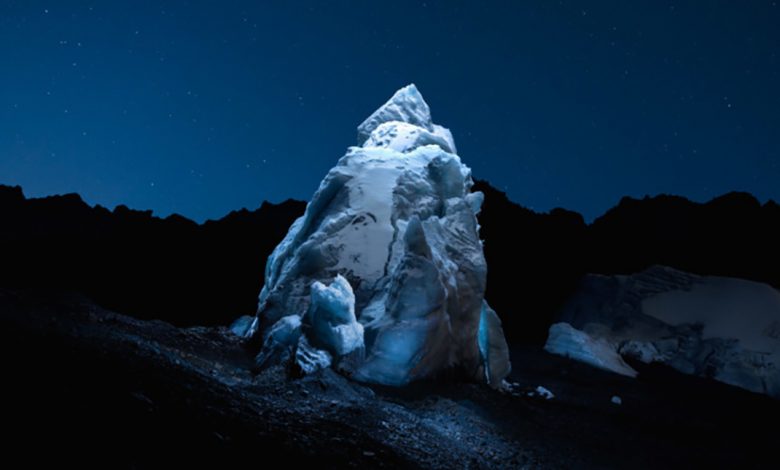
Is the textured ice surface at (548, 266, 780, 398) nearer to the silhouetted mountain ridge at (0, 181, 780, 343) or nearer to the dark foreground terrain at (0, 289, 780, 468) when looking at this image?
the silhouetted mountain ridge at (0, 181, 780, 343)

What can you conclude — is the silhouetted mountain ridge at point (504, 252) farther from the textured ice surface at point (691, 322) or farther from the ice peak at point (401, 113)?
the ice peak at point (401, 113)

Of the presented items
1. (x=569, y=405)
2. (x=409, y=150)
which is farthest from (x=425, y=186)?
(x=569, y=405)

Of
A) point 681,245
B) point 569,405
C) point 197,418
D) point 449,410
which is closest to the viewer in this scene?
point 197,418

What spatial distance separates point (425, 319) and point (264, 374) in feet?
10.7

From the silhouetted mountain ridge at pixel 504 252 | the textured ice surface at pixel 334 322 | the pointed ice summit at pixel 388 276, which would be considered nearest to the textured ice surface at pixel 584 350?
the silhouetted mountain ridge at pixel 504 252

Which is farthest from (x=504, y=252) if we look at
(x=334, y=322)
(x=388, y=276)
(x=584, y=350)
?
(x=334, y=322)

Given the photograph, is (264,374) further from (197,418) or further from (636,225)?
(636,225)

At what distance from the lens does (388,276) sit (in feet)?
38.4

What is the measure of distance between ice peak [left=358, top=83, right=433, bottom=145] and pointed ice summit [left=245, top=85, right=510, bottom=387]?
24.2 inches

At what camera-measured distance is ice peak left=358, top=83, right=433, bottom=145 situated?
17.6m

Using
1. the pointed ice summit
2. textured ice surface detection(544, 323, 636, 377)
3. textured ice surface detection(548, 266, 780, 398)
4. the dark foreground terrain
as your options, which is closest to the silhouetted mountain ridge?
textured ice surface detection(548, 266, 780, 398)

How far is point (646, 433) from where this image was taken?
958 cm

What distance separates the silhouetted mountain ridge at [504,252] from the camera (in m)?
25.0

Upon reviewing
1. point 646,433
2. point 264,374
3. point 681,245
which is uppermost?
point 681,245
